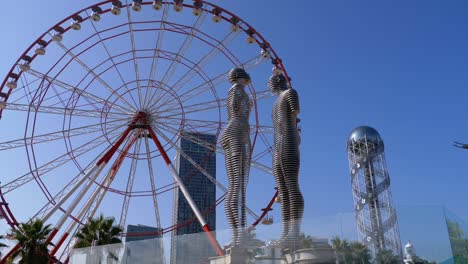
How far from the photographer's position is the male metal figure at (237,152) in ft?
60.4

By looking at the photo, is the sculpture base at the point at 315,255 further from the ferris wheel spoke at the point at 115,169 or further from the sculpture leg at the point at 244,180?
the ferris wheel spoke at the point at 115,169

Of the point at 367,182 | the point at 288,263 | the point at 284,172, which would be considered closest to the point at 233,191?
the point at 284,172

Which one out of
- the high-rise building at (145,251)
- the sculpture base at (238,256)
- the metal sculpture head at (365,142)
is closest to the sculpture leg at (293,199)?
the sculpture base at (238,256)

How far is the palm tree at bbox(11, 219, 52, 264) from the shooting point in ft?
76.6

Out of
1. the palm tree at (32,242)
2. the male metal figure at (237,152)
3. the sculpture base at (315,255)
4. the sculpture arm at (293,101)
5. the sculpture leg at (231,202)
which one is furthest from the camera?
the palm tree at (32,242)

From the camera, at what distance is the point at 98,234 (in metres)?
26.2

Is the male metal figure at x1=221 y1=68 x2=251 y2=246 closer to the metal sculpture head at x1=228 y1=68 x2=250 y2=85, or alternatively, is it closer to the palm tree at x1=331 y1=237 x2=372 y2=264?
the metal sculpture head at x1=228 y1=68 x2=250 y2=85

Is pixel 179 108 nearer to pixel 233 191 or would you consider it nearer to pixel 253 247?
pixel 233 191

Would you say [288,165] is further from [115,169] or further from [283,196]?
[115,169]

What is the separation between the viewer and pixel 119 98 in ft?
100

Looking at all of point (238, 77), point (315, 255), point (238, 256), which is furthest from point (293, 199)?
point (238, 77)

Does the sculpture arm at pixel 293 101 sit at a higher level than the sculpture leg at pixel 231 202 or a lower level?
higher

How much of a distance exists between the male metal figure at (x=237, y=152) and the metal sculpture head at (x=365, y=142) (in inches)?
1532

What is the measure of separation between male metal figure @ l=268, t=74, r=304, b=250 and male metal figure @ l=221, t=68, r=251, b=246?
1.20 meters
